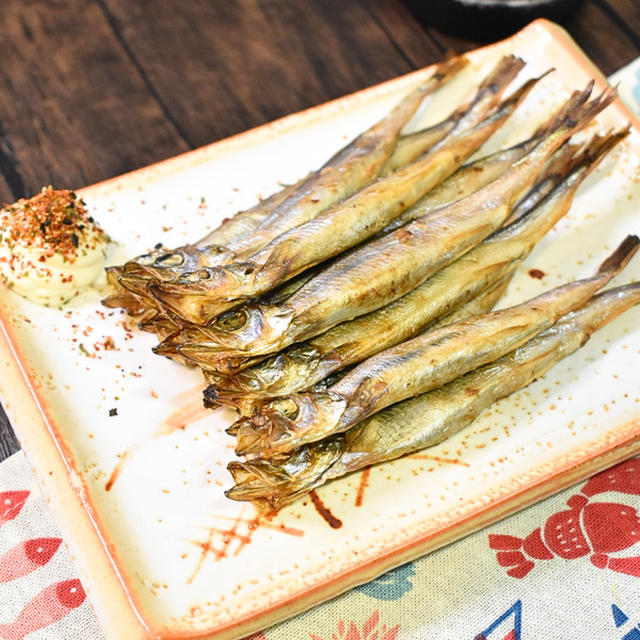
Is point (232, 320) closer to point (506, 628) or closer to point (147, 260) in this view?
point (147, 260)

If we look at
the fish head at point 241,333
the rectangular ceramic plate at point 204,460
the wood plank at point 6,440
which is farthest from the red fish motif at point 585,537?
the wood plank at point 6,440

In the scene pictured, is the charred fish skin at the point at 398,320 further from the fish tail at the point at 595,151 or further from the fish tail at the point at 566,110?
the fish tail at the point at 566,110

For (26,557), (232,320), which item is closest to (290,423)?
(232,320)

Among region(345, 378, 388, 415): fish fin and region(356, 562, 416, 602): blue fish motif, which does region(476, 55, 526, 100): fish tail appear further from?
region(356, 562, 416, 602): blue fish motif

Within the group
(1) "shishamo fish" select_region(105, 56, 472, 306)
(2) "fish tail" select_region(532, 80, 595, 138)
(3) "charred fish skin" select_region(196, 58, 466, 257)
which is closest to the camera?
(1) "shishamo fish" select_region(105, 56, 472, 306)

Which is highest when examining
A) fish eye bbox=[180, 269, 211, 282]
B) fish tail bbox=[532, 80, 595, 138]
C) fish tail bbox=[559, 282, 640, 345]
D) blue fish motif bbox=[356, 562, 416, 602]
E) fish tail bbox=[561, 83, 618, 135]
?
fish tail bbox=[532, 80, 595, 138]

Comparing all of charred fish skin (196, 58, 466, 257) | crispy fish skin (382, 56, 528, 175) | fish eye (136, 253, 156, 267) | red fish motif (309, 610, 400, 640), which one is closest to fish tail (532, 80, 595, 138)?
crispy fish skin (382, 56, 528, 175)

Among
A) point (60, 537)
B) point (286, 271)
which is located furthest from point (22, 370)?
point (286, 271)
